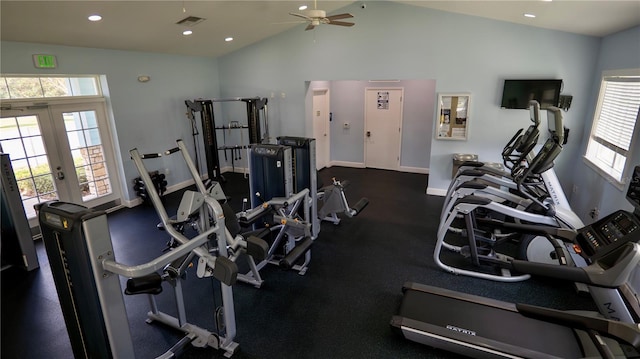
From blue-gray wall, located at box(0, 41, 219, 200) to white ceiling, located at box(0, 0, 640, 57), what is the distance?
0.64 ft

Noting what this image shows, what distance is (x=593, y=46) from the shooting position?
496cm

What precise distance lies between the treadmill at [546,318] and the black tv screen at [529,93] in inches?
116

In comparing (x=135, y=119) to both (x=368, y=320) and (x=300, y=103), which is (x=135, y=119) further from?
(x=368, y=320)

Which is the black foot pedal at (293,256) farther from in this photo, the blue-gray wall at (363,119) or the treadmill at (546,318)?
the blue-gray wall at (363,119)

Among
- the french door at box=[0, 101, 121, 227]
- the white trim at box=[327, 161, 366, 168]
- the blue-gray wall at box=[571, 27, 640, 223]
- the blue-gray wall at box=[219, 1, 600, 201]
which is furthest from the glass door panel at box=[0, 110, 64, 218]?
the blue-gray wall at box=[571, 27, 640, 223]

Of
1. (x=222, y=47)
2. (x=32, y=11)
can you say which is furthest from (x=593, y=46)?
(x=32, y=11)

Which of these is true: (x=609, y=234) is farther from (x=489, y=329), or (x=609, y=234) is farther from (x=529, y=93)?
(x=529, y=93)

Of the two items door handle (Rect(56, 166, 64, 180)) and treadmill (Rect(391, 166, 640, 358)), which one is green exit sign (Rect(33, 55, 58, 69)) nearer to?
door handle (Rect(56, 166, 64, 180))

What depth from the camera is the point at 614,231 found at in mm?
2463

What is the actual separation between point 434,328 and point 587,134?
4.28m

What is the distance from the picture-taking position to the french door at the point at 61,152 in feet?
15.3

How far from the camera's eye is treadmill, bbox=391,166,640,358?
209 centimetres

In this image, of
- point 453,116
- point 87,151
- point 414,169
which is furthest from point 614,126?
point 87,151

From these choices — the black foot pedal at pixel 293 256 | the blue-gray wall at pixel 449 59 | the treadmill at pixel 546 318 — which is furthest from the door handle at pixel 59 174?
the treadmill at pixel 546 318
